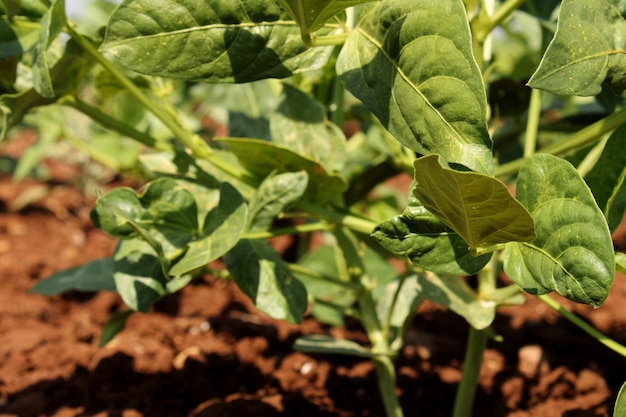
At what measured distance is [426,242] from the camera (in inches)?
30.5

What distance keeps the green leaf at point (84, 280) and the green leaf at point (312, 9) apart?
26.9 inches

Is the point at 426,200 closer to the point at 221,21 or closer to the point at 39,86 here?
the point at 221,21

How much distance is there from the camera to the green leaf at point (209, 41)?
788 millimetres

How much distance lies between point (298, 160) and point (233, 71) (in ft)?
0.72

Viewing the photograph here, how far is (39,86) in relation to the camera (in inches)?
33.5

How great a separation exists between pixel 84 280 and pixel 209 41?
644mm

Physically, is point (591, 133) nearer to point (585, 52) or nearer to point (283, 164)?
point (585, 52)

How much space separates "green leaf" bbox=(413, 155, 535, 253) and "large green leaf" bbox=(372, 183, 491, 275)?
0.02 metres

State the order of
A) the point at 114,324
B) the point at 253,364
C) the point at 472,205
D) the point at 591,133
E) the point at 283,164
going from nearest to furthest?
1. the point at 472,205
2. the point at 591,133
3. the point at 283,164
4. the point at 114,324
5. the point at 253,364

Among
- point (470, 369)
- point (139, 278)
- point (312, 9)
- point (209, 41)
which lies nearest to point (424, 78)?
point (312, 9)

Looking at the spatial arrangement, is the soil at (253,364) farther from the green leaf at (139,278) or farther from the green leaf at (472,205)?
the green leaf at (472,205)

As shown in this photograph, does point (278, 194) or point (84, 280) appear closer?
point (278, 194)

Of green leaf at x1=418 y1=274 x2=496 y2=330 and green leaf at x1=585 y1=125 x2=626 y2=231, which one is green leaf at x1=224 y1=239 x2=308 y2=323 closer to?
green leaf at x1=418 y1=274 x2=496 y2=330

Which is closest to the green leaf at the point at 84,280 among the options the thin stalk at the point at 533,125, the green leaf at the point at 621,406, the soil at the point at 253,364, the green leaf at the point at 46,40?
the soil at the point at 253,364
